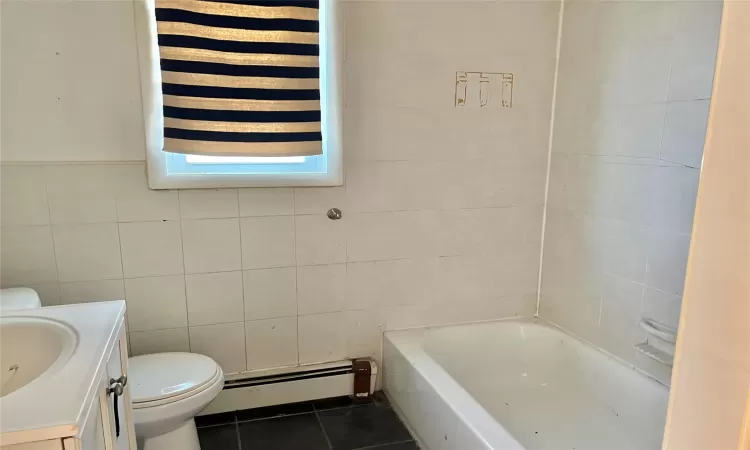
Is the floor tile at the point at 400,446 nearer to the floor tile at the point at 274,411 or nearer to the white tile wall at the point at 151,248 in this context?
the floor tile at the point at 274,411

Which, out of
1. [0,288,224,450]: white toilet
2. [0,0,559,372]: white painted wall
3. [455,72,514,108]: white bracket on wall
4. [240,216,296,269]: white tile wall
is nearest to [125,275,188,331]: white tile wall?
[0,0,559,372]: white painted wall

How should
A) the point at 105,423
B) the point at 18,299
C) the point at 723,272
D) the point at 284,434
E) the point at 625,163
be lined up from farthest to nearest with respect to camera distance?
the point at 284,434
the point at 625,163
the point at 18,299
the point at 105,423
the point at 723,272

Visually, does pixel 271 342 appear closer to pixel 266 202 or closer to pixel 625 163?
pixel 266 202

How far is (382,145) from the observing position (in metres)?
2.27

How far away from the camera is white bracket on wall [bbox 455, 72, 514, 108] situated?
7.61 feet

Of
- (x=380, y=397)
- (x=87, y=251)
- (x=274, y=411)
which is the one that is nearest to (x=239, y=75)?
(x=87, y=251)

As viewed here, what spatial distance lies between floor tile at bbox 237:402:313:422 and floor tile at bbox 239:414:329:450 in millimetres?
30

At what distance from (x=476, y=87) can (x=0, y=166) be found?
75.9 inches

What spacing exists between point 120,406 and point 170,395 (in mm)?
395

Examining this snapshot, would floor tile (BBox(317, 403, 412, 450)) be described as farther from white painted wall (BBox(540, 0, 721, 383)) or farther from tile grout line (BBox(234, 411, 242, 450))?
white painted wall (BBox(540, 0, 721, 383))

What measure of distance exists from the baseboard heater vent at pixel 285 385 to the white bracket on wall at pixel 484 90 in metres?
1.31

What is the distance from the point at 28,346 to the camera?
4.07 feet

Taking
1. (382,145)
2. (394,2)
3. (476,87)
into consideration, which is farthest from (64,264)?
(476,87)

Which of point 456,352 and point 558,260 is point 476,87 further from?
point 456,352
